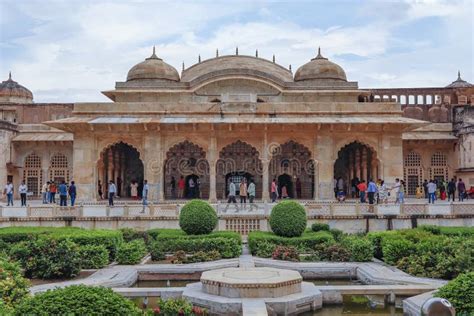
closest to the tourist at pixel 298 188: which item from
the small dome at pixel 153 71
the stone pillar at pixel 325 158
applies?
the stone pillar at pixel 325 158

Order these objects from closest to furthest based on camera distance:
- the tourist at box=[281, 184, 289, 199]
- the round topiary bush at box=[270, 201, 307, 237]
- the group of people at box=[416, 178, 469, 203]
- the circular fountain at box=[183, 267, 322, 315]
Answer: the circular fountain at box=[183, 267, 322, 315], the round topiary bush at box=[270, 201, 307, 237], the group of people at box=[416, 178, 469, 203], the tourist at box=[281, 184, 289, 199]

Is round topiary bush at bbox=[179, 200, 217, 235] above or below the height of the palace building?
below

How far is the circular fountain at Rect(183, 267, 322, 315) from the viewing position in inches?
262

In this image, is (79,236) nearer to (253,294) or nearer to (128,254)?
(128,254)

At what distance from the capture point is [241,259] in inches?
420

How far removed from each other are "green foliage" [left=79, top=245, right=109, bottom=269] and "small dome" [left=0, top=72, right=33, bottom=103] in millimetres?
26817

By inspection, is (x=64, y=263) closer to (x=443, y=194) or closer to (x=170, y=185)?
(x=170, y=185)

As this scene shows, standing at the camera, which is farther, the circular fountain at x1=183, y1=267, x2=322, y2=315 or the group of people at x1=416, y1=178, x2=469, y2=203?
the group of people at x1=416, y1=178, x2=469, y2=203

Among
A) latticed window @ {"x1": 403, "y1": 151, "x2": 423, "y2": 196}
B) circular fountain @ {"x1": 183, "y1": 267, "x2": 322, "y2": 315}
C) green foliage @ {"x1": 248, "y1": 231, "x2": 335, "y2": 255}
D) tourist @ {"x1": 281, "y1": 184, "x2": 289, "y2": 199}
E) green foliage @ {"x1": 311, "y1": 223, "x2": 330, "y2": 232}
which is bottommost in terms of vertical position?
circular fountain @ {"x1": 183, "y1": 267, "x2": 322, "y2": 315}

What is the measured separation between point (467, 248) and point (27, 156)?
22.8 meters

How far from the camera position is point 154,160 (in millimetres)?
20734

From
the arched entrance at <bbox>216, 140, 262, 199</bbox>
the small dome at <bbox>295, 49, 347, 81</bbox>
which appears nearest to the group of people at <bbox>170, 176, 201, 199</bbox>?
the arched entrance at <bbox>216, 140, 262, 199</bbox>

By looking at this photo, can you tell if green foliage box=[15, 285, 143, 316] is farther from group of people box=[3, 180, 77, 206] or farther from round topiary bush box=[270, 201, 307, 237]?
group of people box=[3, 180, 77, 206]

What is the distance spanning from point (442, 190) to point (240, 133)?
9275 mm
